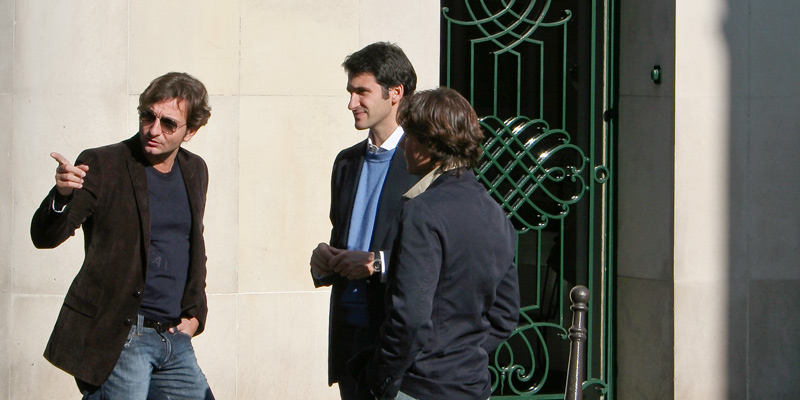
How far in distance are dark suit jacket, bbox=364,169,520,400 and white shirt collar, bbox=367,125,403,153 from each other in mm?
708

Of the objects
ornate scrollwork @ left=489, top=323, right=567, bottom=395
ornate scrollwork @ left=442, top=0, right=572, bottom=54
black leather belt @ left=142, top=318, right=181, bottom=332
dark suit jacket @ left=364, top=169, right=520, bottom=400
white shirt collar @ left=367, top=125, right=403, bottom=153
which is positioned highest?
ornate scrollwork @ left=442, top=0, right=572, bottom=54

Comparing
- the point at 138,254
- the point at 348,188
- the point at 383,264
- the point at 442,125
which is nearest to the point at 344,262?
the point at 383,264

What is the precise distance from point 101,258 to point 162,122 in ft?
1.82

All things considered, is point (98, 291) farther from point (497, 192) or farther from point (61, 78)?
point (497, 192)

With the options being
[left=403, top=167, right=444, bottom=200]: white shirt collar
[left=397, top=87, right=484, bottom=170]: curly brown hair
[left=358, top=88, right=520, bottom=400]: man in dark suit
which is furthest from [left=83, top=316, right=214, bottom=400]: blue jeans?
[left=397, top=87, right=484, bottom=170]: curly brown hair

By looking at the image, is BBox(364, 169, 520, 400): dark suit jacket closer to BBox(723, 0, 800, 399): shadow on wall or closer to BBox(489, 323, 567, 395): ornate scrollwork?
BBox(489, 323, 567, 395): ornate scrollwork

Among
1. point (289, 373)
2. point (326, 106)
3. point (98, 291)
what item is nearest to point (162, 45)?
point (326, 106)

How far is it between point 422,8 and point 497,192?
4.13ft

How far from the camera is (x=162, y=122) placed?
4.00 metres

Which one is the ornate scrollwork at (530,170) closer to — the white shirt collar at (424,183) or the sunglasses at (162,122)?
the sunglasses at (162,122)

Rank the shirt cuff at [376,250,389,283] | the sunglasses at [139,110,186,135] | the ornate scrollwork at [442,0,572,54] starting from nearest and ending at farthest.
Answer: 1. the shirt cuff at [376,250,389,283]
2. the sunglasses at [139,110,186,135]
3. the ornate scrollwork at [442,0,572,54]

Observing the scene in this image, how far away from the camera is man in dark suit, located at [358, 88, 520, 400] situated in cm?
305

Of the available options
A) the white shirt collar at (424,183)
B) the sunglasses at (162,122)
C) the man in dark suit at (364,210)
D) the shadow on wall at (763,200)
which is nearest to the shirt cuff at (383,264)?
the man in dark suit at (364,210)

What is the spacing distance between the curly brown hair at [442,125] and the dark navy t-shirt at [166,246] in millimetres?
1177
